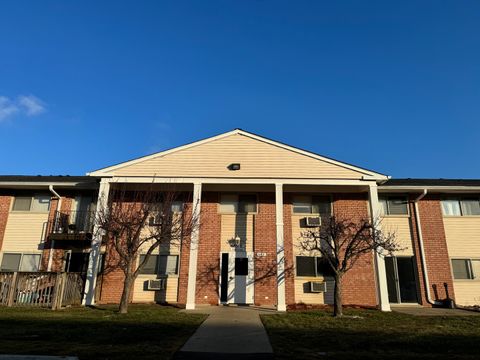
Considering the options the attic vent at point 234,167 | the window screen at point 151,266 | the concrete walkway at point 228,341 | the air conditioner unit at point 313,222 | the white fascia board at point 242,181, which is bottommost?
the concrete walkway at point 228,341

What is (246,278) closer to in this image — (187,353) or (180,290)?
(180,290)

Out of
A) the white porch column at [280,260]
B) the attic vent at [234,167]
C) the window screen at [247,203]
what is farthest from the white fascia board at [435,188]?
the attic vent at [234,167]

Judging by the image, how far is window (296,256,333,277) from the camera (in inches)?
624

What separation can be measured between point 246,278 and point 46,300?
23.9ft

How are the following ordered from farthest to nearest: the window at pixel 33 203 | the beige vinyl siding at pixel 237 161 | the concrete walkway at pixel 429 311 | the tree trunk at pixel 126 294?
the window at pixel 33 203, the beige vinyl siding at pixel 237 161, the concrete walkway at pixel 429 311, the tree trunk at pixel 126 294

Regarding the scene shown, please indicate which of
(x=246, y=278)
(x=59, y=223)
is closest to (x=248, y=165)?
(x=246, y=278)

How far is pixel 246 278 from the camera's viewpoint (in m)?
15.7

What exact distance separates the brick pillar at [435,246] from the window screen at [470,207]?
44.4 inches

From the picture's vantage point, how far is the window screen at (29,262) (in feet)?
53.1

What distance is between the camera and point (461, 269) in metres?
15.9

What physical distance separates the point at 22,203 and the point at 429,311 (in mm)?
17068

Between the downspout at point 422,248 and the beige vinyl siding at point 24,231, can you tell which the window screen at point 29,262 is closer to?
the beige vinyl siding at point 24,231

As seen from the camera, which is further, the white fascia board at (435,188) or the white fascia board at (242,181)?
the white fascia board at (435,188)

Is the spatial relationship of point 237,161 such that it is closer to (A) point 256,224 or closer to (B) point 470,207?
(A) point 256,224
